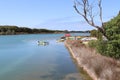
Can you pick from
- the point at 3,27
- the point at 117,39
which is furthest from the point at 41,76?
the point at 3,27

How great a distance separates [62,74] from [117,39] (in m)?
4.58

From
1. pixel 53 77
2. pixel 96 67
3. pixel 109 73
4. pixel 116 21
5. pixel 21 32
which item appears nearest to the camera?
pixel 109 73

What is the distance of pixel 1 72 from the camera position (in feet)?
67.7

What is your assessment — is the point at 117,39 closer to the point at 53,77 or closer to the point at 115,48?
the point at 115,48

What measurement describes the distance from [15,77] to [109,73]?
297 inches

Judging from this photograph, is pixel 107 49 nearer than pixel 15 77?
No

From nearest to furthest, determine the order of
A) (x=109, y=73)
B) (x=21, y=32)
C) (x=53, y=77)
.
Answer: (x=109, y=73)
(x=53, y=77)
(x=21, y=32)

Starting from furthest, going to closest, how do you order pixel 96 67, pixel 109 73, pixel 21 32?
1. pixel 21 32
2. pixel 96 67
3. pixel 109 73

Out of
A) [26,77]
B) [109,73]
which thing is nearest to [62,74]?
[26,77]

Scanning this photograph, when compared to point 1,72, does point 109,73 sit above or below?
above

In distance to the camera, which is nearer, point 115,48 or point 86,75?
point 86,75

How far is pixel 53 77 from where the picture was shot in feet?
59.0

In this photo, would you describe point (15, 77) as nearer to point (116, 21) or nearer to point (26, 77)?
point (26, 77)

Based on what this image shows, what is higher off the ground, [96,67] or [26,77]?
[96,67]
